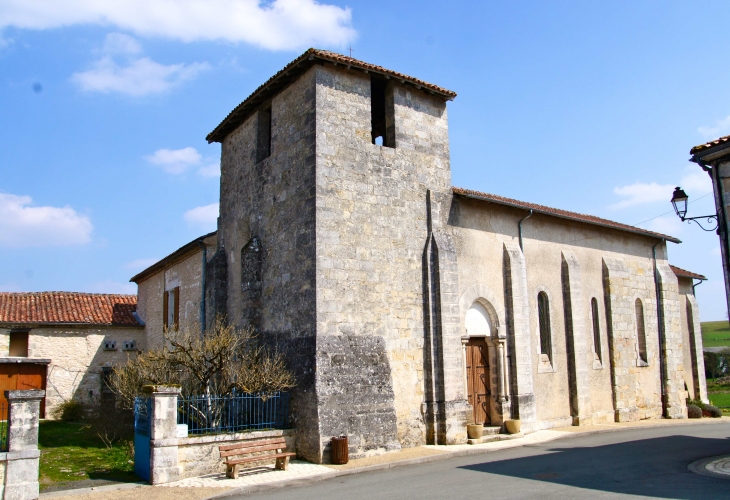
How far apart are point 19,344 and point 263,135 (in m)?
13.2

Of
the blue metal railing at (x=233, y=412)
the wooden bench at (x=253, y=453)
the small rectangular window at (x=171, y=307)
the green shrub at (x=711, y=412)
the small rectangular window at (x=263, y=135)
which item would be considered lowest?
the green shrub at (x=711, y=412)

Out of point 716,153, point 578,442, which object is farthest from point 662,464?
point 716,153

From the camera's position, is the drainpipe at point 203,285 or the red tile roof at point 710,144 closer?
the red tile roof at point 710,144

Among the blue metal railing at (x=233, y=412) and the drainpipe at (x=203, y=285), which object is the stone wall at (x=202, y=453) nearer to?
the blue metal railing at (x=233, y=412)

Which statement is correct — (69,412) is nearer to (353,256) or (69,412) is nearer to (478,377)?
(353,256)

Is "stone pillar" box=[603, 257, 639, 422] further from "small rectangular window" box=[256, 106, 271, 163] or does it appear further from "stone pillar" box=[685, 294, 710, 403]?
"small rectangular window" box=[256, 106, 271, 163]

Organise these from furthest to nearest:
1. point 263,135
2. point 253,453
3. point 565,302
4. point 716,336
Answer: point 716,336 → point 565,302 → point 263,135 → point 253,453

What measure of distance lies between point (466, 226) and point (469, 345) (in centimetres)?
303

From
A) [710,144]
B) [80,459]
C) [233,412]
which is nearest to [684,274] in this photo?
[710,144]

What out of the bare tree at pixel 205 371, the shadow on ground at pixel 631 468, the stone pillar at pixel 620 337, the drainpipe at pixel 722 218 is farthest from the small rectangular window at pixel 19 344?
the drainpipe at pixel 722 218

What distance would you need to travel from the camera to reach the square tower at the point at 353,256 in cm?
1180

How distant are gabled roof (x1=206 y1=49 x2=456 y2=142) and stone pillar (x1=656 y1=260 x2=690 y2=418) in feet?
36.5

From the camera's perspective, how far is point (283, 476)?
10.2 meters

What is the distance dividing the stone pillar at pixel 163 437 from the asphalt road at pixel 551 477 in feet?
5.48
